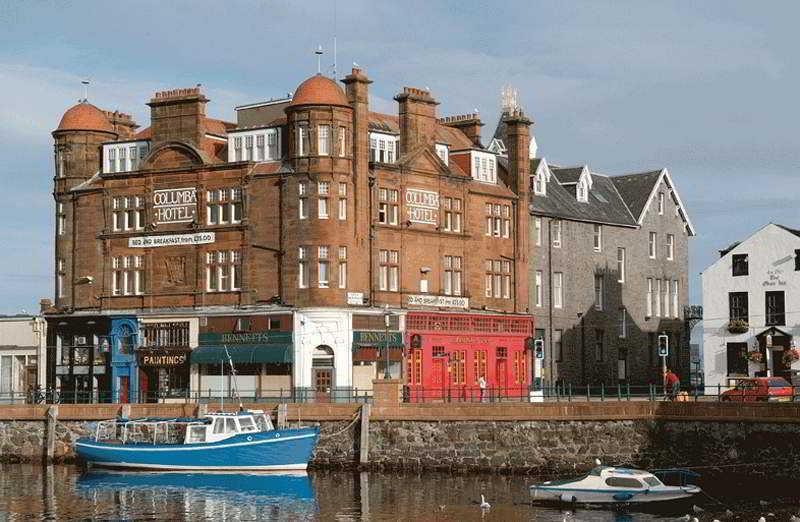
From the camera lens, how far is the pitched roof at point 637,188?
9231 cm

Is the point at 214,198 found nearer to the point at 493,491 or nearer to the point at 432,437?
the point at 432,437

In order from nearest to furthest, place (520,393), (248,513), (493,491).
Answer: (248,513), (493,491), (520,393)

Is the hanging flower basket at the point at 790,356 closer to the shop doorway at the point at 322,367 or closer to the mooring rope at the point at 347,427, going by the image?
the mooring rope at the point at 347,427

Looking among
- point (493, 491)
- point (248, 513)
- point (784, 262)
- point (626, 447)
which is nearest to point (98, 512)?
point (248, 513)

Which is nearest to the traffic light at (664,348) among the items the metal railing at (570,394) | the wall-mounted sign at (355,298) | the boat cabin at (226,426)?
the metal railing at (570,394)

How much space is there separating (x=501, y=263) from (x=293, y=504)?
31.3m

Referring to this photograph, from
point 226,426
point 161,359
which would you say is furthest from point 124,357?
point 226,426

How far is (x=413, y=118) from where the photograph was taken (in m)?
76.9

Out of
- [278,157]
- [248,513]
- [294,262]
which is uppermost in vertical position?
[278,157]

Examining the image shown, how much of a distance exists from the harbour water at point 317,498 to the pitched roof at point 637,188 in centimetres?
3825

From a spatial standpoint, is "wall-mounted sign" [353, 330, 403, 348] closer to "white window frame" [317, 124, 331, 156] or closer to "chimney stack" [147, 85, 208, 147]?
"white window frame" [317, 124, 331, 156]

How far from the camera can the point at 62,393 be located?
75562 millimetres

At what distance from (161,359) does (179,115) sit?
501 inches

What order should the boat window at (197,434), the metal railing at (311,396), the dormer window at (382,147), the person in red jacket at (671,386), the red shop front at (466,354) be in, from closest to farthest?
the person in red jacket at (671,386), the boat window at (197,434), the metal railing at (311,396), the red shop front at (466,354), the dormer window at (382,147)
